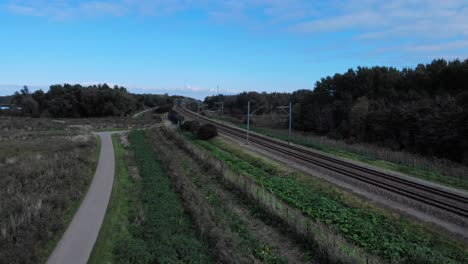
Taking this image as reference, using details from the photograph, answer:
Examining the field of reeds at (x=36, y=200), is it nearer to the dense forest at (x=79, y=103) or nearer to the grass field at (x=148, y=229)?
the grass field at (x=148, y=229)

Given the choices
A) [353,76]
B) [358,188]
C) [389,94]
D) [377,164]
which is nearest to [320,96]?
[353,76]

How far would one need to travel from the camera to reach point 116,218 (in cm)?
1430

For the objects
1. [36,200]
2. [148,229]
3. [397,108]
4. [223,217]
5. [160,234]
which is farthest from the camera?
[397,108]

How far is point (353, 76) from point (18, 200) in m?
78.8

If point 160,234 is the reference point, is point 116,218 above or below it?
below

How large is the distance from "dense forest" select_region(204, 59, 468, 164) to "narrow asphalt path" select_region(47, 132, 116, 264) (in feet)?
135

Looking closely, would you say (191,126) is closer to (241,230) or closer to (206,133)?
(206,133)

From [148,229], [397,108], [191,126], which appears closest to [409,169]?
[148,229]

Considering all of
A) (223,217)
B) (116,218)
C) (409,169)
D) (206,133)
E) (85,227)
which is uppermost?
(206,133)

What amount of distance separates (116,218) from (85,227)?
1.55 m

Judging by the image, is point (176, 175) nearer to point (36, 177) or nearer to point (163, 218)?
point (163, 218)

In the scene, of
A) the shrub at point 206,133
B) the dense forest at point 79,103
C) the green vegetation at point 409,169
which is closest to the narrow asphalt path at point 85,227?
the green vegetation at point 409,169

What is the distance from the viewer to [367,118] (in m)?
60.2

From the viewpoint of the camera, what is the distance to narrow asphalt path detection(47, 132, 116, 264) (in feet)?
34.5
